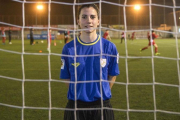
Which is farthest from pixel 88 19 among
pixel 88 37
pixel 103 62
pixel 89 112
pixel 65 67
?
pixel 89 112

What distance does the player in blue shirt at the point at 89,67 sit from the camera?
96.9 inches

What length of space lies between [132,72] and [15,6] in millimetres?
33845

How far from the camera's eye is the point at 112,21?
3988cm

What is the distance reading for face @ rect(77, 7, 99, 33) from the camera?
245 cm

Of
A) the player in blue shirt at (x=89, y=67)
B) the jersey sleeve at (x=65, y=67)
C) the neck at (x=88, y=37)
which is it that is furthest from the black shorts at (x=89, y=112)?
the neck at (x=88, y=37)

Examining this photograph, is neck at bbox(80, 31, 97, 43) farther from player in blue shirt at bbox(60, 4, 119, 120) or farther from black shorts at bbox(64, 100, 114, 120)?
black shorts at bbox(64, 100, 114, 120)

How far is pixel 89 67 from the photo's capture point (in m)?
2.47

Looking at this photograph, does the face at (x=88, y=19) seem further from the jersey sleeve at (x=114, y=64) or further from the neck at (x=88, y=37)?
the jersey sleeve at (x=114, y=64)

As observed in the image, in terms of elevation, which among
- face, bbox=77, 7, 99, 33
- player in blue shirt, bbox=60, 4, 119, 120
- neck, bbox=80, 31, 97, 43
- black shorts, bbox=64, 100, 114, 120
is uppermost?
face, bbox=77, 7, 99, 33

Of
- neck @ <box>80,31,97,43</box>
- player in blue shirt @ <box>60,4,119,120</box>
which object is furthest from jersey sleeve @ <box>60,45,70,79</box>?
neck @ <box>80,31,97,43</box>

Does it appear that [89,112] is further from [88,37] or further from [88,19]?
[88,19]

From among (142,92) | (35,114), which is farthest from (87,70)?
(142,92)

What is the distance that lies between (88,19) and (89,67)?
0.41 meters

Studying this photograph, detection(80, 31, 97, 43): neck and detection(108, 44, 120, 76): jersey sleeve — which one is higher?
detection(80, 31, 97, 43): neck
